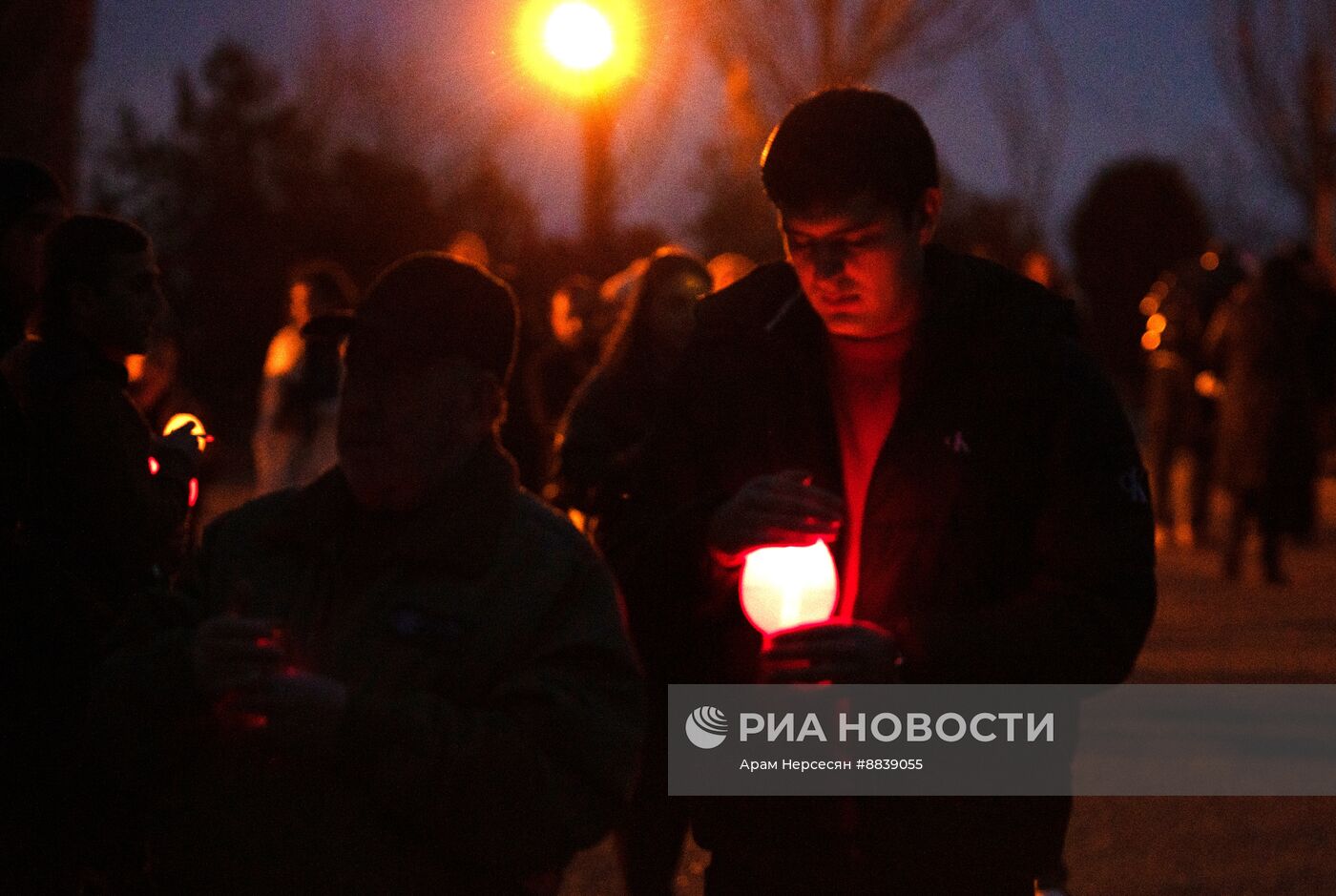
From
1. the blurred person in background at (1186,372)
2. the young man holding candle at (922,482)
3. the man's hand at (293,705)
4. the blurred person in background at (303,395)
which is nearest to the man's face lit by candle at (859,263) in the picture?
the young man holding candle at (922,482)

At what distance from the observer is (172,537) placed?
419 centimetres

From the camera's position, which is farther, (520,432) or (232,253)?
(232,253)

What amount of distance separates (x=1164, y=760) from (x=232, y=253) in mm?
36534

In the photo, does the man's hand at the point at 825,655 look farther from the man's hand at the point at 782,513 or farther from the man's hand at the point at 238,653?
the man's hand at the point at 238,653

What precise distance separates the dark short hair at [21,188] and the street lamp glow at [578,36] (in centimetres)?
1163

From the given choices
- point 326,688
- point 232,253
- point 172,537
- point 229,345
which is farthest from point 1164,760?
point 232,253

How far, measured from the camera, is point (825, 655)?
2.66m

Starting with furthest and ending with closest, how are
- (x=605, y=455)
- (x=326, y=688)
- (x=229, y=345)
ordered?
(x=229, y=345) < (x=605, y=455) < (x=326, y=688)

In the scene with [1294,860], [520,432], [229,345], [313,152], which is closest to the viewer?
[1294,860]

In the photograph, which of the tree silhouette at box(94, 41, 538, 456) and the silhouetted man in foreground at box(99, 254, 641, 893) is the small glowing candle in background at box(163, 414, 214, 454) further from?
the tree silhouette at box(94, 41, 538, 456)

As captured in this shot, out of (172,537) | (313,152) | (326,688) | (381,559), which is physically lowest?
(326,688)

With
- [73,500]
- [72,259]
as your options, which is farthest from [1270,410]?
[73,500]

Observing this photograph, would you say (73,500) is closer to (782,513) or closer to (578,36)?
(782,513)

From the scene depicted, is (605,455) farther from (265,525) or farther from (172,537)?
(265,525)
